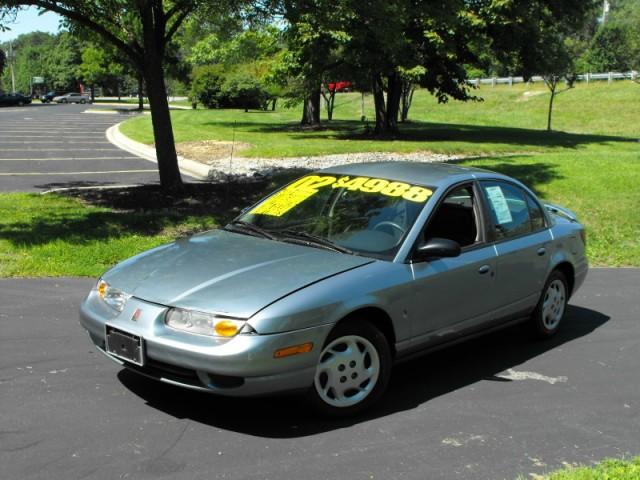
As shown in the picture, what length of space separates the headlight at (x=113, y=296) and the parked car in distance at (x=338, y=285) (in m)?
0.01

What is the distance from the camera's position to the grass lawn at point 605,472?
12.0ft

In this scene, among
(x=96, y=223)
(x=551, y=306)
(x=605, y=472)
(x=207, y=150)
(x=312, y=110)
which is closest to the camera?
(x=605, y=472)

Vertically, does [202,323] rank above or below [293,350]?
above

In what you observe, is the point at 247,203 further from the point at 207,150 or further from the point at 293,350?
the point at 207,150

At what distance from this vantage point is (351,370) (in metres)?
4.54

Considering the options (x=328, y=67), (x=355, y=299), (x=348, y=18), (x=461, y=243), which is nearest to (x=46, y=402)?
(x=355, y=299)

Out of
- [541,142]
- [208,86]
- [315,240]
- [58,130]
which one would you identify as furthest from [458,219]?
[208,86]

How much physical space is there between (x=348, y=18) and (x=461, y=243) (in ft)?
25.9

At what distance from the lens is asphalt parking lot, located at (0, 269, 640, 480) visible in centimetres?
388

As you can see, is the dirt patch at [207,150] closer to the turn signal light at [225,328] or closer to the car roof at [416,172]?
the car roof at [416,172]

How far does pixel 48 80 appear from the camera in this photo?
376 ft

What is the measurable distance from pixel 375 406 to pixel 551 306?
233 centimetres

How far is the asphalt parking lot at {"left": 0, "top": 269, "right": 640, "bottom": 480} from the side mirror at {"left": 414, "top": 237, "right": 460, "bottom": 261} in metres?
0.93

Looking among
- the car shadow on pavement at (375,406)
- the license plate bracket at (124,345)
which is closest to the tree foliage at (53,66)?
the car shadow on pavement at (375,406)
